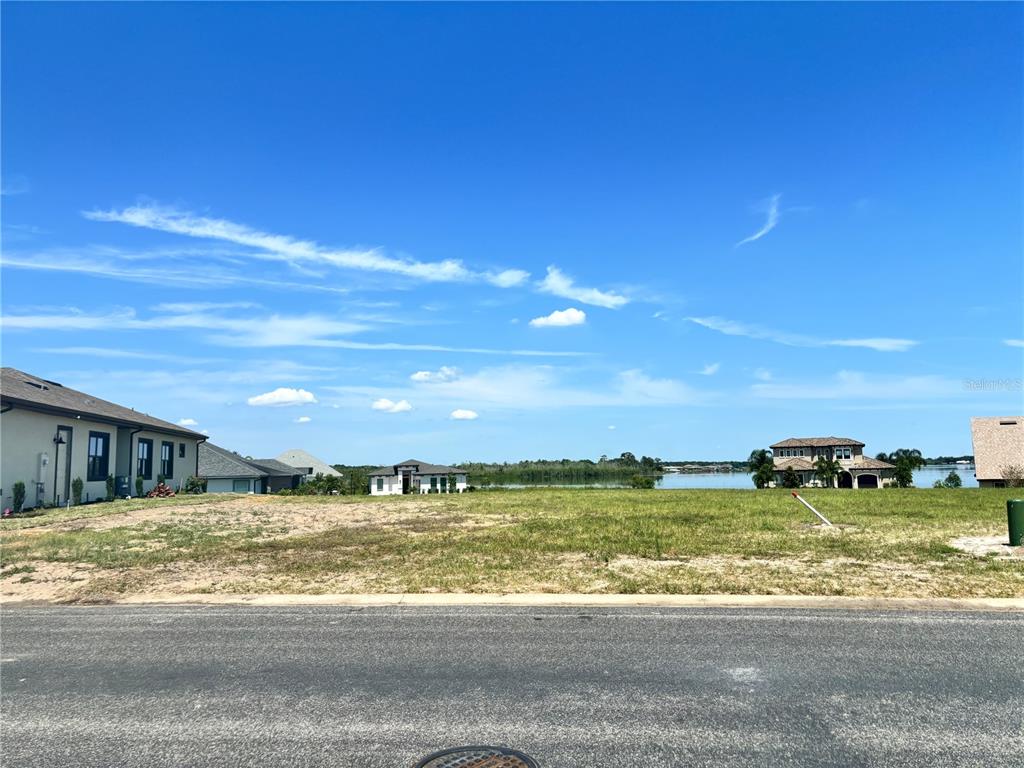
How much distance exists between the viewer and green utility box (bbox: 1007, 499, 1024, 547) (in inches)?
505

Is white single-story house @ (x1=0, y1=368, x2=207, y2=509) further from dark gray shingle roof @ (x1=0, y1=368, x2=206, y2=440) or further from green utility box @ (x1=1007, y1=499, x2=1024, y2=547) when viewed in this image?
green utility box @ (x1=1007, y1=499, x2=1024, y2=547)

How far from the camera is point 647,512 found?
2317 centimetres

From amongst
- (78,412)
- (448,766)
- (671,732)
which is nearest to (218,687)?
(448,766)

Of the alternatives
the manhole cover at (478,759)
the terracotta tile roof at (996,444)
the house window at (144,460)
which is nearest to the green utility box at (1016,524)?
the manhole cover at (478,759)

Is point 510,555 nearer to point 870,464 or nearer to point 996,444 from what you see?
point 996,444

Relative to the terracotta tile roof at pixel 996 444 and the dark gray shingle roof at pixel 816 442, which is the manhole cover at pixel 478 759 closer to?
the terracotta tile roof at pixel 996 444

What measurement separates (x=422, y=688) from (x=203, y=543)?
439 inches

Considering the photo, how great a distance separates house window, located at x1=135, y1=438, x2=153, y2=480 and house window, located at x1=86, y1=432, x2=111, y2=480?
308 centimetres

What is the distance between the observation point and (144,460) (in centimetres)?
3622

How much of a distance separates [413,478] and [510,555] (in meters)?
66.0

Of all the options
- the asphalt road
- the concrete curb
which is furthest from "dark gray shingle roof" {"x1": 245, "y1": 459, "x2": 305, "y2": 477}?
the asphalt road

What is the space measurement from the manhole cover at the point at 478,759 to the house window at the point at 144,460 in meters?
36.2

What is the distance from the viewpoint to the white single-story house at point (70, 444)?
24.5 meters

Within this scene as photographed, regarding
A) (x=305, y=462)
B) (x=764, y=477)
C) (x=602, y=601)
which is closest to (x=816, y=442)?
(x=764, y=477)
